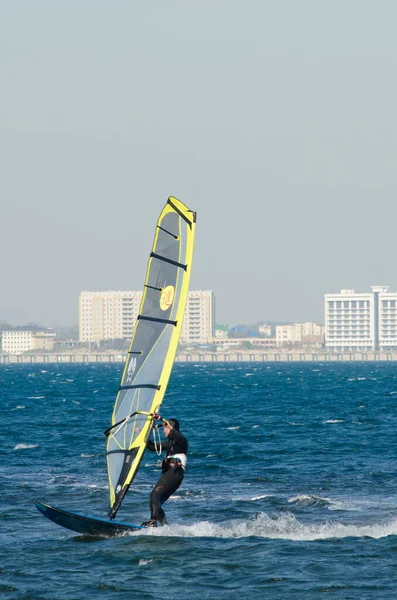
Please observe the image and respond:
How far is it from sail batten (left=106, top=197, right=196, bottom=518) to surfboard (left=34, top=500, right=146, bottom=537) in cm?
38

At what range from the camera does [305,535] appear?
21.0 meters

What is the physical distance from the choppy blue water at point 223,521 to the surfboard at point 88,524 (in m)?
0.26

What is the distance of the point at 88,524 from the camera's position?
806 inches

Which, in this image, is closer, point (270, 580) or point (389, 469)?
point (270, 580)

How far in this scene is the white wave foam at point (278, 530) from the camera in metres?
20.8

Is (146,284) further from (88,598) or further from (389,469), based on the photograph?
(389,469)

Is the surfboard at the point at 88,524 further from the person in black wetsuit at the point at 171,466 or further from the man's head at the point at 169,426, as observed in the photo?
the man's head at the point at 169,426

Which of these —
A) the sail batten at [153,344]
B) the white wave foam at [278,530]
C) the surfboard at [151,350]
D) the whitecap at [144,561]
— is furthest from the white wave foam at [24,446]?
the whitecap at [144,561]

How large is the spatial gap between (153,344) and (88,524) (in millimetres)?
3711

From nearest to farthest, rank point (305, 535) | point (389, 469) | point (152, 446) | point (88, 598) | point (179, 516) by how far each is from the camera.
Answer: point (88, 598)
point (152, 446)
point (305, 535)
point (179, 516)
point (389, 469)

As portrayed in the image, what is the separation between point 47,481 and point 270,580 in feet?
42.4

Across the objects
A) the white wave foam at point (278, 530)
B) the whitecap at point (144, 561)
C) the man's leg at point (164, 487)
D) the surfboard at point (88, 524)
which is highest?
the man's leg at point (164, 487)

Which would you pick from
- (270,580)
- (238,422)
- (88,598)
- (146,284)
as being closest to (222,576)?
(270,580)

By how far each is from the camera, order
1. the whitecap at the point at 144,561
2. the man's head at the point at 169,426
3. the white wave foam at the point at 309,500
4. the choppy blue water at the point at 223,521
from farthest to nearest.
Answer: the white wave foam at the point at 309,500
the man's head at the point at 169,426
the whitecap at the point at 144,561
the choppy blue water at the point at 223,521
